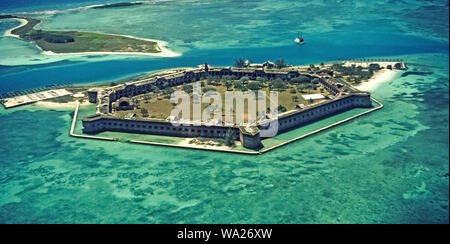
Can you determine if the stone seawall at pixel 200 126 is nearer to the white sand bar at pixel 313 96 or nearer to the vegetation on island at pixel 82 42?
the white sand bar at pixel 313 96

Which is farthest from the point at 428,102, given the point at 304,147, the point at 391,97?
the point at 304,147

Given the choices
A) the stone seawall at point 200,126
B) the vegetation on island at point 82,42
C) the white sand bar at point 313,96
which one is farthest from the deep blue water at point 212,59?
the stone seawall at point 200,126

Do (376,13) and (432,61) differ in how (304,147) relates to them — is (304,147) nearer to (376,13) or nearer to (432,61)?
(432,61)

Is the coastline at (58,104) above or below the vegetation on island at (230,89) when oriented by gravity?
below

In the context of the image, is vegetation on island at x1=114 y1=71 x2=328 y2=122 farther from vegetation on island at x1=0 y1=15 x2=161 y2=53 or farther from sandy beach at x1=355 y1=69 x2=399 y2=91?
vegetation on island at x1=0 y1=15 x2=161 y2=53

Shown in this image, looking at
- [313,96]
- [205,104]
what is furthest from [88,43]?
[313,96]

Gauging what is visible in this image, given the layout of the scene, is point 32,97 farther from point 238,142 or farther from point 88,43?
point 88,43
